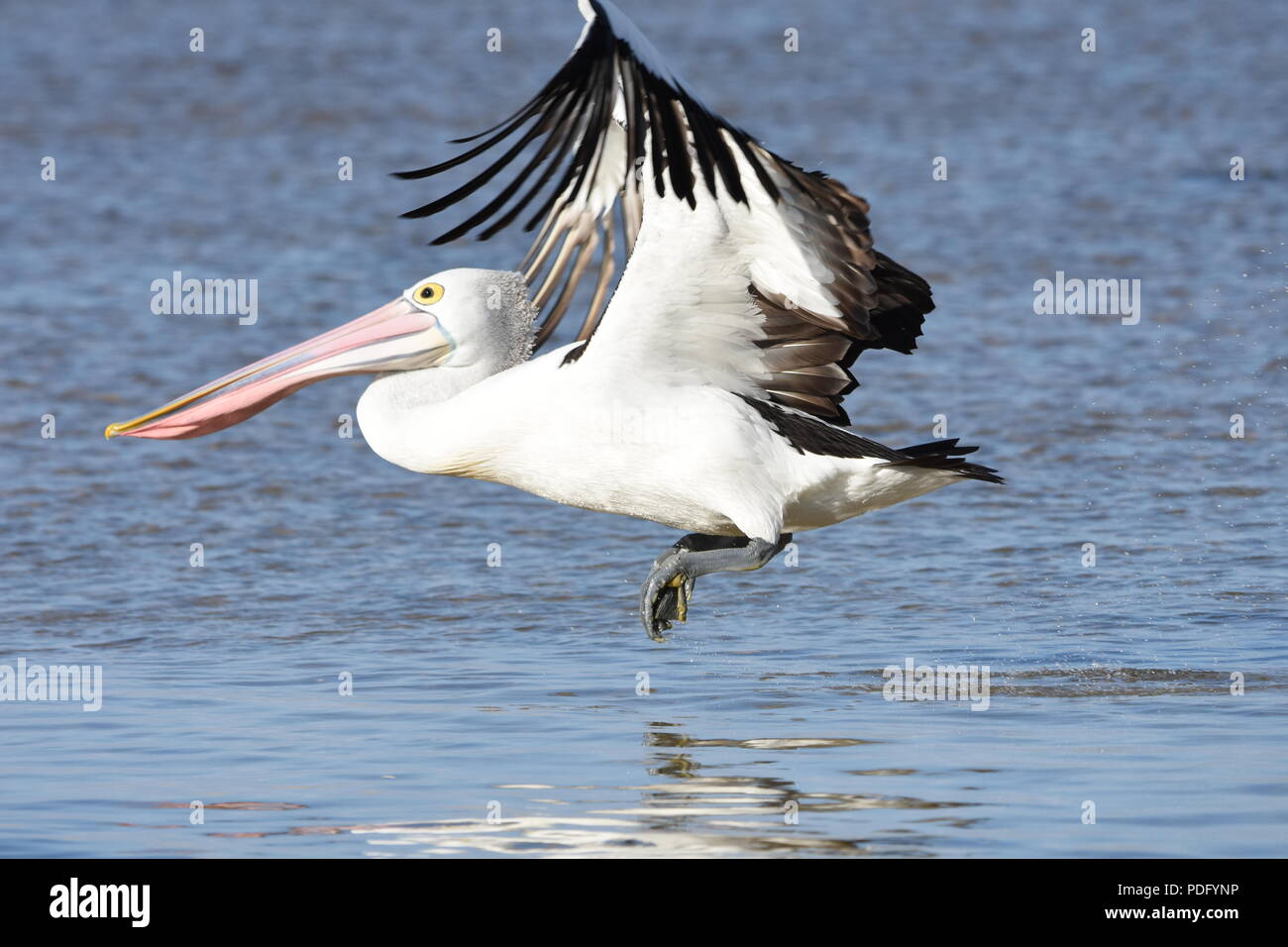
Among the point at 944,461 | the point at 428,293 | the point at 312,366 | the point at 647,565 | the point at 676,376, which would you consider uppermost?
the point at 428,293

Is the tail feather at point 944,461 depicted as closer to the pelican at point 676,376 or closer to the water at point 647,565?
the pelican at point 676,376

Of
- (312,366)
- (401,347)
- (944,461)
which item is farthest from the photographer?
(312,366)

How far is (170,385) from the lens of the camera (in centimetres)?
1254

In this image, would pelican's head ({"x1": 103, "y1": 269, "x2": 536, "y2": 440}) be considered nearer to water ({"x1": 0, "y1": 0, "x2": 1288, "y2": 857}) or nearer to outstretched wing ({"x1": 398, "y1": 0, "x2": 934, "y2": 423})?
outstretched wing ({"x1": 398, "y1": 0, "x2": 934, "y2": 423})

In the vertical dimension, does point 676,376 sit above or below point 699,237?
below

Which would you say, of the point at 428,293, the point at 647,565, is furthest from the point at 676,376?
the point at 647,565

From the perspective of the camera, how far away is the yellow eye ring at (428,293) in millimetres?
7254

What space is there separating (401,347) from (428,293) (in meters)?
0.22

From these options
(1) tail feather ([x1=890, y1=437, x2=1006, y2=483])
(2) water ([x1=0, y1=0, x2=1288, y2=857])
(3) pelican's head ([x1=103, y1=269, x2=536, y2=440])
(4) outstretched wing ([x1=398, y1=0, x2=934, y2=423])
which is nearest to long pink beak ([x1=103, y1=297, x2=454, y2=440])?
(3) pelican's head ([x1=103, y1=269, x2=536, y2=440])

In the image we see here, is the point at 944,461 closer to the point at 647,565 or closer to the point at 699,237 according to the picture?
the point at 699,237

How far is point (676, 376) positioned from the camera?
704 centimetres

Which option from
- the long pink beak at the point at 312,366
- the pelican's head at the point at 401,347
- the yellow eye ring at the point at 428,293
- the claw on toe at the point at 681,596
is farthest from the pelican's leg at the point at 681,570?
the yellow eye ring at the point at 428,293

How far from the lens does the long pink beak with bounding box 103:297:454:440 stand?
23.7ft

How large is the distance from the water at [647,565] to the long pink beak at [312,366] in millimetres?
934
